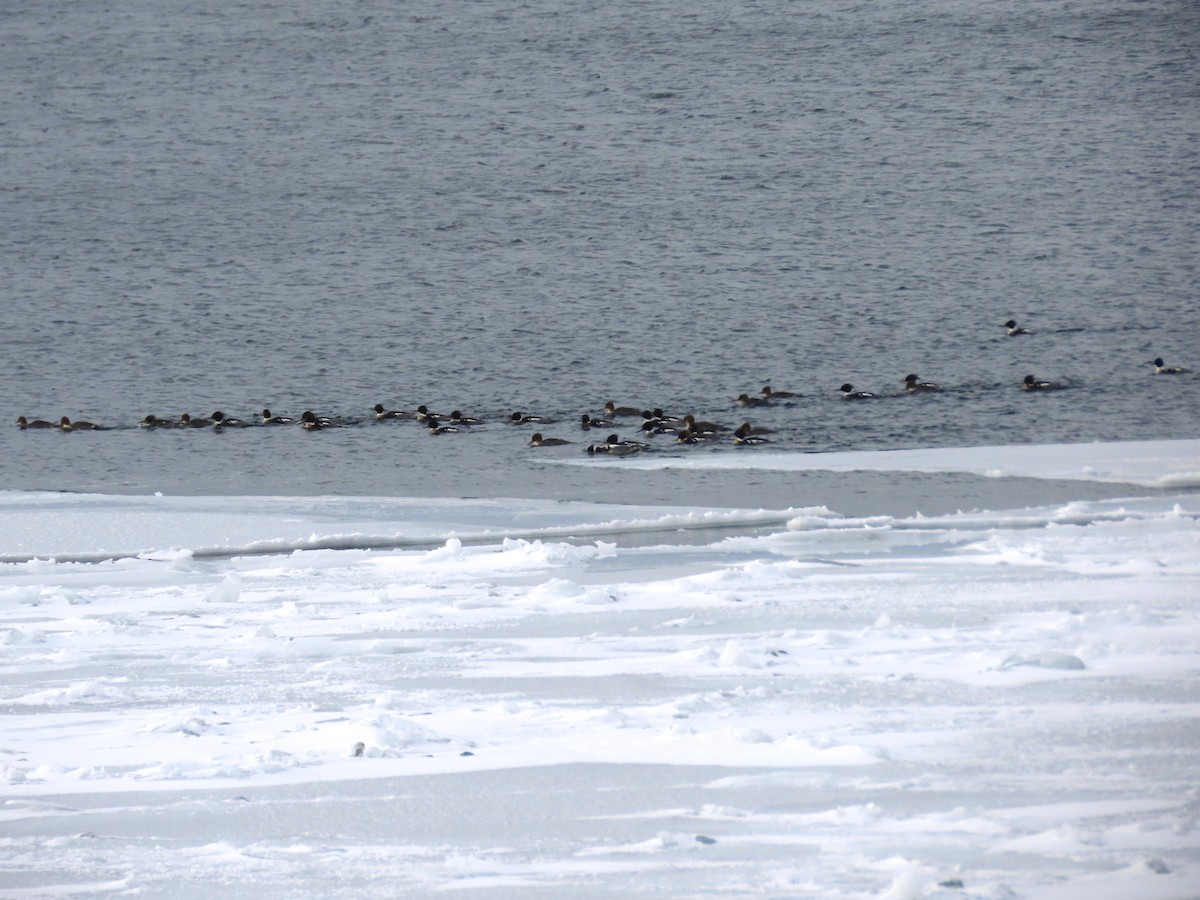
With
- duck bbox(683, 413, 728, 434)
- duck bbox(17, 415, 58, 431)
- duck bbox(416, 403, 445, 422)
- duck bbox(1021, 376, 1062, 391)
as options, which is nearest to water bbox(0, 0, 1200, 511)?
duck bbox(1021, 376, 1062, 391)

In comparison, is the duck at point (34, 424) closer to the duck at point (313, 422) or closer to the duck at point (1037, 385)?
the duck at point (313, 422)

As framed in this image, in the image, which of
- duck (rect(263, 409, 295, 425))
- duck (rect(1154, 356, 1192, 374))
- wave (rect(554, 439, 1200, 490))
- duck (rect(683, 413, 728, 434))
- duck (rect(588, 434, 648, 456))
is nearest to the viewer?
wave (rect(554, 439, 1200, 490))

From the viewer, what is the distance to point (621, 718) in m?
3.78

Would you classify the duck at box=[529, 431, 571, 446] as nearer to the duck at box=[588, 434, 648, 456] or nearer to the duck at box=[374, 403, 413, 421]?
the duck at box=[588, 434, 648, 456]

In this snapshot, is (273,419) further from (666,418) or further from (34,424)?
(666,418)

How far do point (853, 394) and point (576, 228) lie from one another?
717 centimetres

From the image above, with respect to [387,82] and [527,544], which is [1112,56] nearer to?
[387,82]

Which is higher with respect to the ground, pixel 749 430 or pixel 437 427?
pixel 437 427

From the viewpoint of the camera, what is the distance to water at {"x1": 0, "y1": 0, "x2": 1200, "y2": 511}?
39.2 ft

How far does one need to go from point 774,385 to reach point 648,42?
45.9 ft

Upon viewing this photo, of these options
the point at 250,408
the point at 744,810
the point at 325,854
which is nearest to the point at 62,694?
the point at 325,854

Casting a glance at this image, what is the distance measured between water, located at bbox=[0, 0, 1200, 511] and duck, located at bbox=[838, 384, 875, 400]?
34 centimetres

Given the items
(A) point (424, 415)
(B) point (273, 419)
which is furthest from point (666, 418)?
(B) point (273, 419)

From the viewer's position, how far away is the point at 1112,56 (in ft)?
78.1
